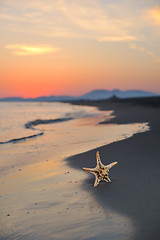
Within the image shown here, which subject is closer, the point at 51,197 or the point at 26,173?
the point at 51,197

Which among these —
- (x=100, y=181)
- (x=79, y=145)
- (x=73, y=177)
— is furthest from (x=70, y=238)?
(x=79, y=145)

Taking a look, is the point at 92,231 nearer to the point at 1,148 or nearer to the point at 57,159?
the point at 57,159

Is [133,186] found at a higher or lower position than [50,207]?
higher

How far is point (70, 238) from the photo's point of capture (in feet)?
13.3

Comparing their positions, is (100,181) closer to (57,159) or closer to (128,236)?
(128,236)

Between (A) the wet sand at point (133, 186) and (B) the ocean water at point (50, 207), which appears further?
(A) the wet sand at point (133, 186)

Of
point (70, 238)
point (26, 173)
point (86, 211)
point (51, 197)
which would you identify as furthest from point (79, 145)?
point (70, 238)

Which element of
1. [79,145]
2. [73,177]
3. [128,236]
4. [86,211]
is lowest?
[128,236]

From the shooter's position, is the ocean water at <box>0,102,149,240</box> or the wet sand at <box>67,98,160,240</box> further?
the wet sand at <box>67,98,160,240</box>

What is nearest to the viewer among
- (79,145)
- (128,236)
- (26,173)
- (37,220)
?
(128,236)

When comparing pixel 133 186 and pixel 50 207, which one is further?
pixel 133 186

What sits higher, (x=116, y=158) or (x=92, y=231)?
(x=116, y=158)

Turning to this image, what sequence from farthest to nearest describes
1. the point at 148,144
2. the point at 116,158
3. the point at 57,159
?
1. the point at 148,144
2. the point at 57,159
3. the point at 116,158

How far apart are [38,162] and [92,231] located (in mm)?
5529
